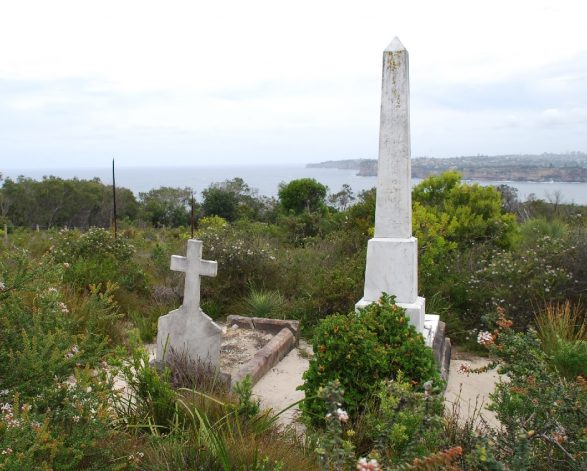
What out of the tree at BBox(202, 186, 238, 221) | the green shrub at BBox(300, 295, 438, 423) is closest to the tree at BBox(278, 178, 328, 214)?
the tree at BBox(202, 186, 238, 221)

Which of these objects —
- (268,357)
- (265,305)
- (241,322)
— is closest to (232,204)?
(265,305)

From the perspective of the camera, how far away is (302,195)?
68.3ft

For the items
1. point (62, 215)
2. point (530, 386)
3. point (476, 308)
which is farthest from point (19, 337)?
point (62, 215)

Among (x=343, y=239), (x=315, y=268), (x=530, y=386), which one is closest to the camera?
(x=530, y=386)

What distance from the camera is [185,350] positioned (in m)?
5.64

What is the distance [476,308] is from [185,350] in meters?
4.38

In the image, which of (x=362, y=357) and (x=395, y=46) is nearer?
(x=362, y=357)

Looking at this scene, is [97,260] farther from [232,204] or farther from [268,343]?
[232,204]

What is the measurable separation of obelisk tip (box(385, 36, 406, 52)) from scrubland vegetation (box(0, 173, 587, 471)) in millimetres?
2637

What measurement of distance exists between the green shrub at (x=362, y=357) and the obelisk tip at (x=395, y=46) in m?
2.79

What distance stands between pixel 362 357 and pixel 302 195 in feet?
54.3

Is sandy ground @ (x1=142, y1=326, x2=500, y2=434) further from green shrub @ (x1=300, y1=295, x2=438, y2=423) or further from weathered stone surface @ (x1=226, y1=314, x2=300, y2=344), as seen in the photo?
green shrub @ (x1=300, y1=295, x2=438, y2=423)

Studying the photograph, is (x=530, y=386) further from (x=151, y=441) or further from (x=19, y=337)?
(x=19, y=337)

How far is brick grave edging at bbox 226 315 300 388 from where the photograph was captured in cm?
→ 594
